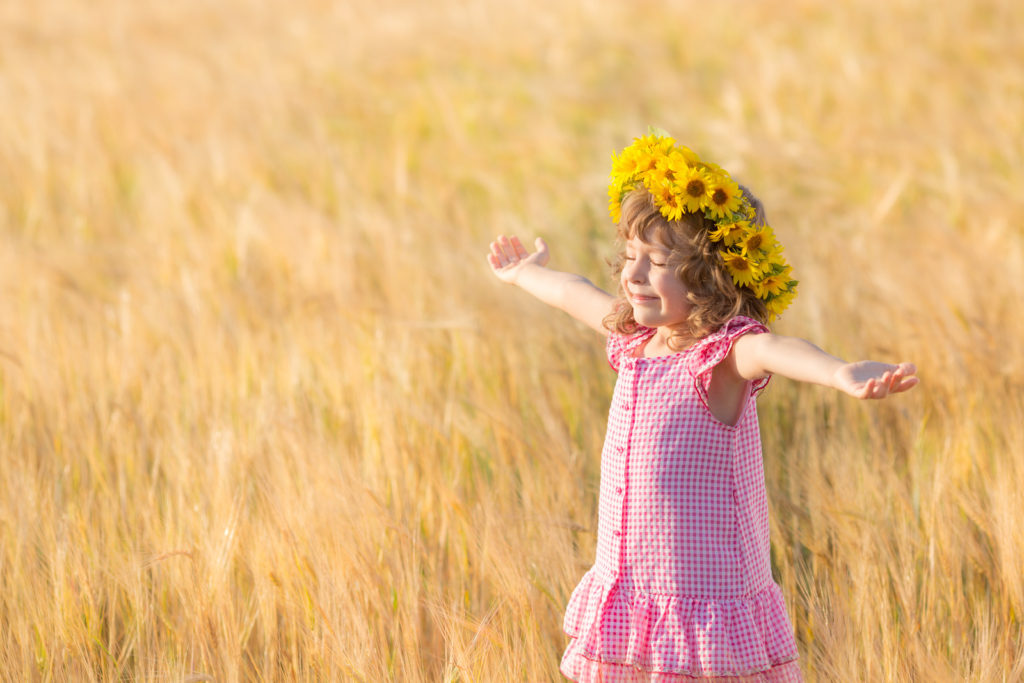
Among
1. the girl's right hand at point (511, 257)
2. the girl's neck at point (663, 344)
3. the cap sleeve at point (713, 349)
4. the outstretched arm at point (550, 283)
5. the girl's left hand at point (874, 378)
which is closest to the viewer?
the girl's left hand at point (874, 378)

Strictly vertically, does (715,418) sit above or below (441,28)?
below

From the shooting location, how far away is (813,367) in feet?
4.65

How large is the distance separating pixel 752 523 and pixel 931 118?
394cm

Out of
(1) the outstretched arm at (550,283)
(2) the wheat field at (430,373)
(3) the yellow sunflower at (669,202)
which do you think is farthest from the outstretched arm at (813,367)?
(2) the wheat field at (430,373)

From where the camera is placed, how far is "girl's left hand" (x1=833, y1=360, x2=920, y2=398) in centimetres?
130

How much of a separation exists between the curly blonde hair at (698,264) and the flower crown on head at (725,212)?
13 millimetres

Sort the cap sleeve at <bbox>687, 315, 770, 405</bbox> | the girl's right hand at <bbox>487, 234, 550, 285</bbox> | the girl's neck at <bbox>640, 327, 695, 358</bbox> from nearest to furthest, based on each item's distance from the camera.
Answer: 1. the cap sleeve at <bbox>687, 315, 770, 405</bbox>
2. the girl's neck at <bbox>640, 327, 695, 358</bbox>
3. the girl's right hand at <bbox>487, 234, 550, 285</bbox>

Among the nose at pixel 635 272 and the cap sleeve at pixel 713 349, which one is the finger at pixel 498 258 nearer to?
the nose at pixel 635 272

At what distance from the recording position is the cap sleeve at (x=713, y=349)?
157 cm

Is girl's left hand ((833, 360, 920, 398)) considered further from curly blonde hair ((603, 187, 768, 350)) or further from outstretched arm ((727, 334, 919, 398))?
curly blonde hair ((603, 187, 768, 350))

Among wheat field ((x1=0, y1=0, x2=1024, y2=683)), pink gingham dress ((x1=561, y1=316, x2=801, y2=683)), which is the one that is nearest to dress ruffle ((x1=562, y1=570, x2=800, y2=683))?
pink gingham dress ((x1=561, y1=316, x2=801, y2=683))

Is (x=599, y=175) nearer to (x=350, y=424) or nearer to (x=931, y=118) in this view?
(x=931, y=118)

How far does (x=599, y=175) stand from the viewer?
172 inches

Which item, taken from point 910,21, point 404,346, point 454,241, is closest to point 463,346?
point 404,346
